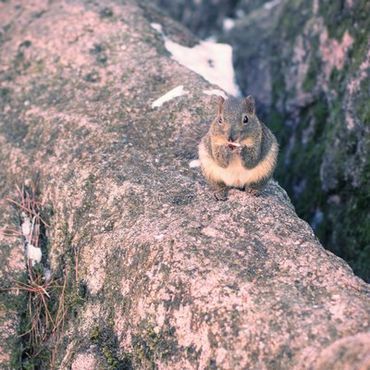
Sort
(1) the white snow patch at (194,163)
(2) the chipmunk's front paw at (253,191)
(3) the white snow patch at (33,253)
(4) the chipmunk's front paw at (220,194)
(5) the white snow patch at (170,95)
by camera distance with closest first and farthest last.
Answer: (4) the chipmunk's front paw at (220,194), (2) the chipmunk's front paw at (253,191), (3) the white snow patch at (33,253), (1) the white snow patch at (194,163), (5) the white snow patch at (170,95)

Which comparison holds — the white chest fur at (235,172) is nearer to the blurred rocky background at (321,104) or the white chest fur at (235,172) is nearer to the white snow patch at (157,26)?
the blurred rocky background at (321,104)

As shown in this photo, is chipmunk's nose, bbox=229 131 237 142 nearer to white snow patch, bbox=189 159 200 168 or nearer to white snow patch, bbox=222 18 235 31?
white snow patch, bbox=189 159 200 168

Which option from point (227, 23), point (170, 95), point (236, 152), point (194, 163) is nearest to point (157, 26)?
point (170, 95)

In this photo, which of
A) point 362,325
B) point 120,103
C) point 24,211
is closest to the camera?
point 362,325

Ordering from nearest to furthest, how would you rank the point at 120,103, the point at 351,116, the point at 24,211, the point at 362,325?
1. the point at 362,325
2. the point at 24,211
3. the point at 120,103
4. the point at 351,116

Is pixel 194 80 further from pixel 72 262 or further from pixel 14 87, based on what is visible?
pixel 72 262

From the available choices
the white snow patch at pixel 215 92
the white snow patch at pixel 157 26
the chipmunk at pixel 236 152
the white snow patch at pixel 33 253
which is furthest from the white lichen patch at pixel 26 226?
the white snow patch at pixel 157 26

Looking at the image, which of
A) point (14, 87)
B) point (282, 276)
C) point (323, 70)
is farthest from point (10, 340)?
point (323, 70)
